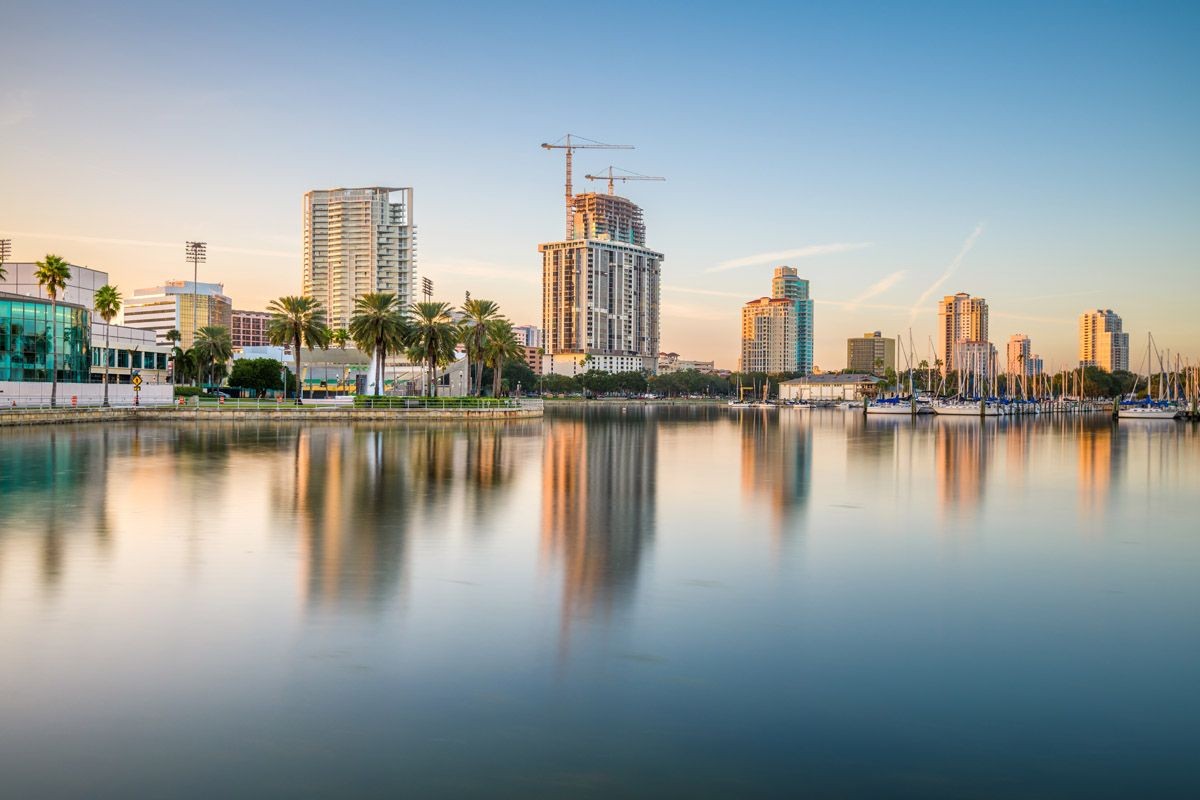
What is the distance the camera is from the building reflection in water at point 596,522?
12.9 m

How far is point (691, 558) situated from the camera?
1564cm

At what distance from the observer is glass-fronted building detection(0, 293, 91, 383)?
65188 millimetres

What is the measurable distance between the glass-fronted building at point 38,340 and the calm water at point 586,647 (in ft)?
171

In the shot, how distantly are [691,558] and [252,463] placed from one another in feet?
74.3

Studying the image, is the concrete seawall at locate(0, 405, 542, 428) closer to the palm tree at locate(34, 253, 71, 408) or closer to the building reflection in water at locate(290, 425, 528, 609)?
the palm tree at locate(34, 253, 71, 408)

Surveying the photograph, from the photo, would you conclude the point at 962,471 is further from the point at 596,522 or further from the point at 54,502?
the point at 54,502

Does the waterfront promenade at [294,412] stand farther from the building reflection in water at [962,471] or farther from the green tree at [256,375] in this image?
the building reflection in water at [962,471]

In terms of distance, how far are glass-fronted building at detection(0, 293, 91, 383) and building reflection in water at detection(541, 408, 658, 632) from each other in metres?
50.0

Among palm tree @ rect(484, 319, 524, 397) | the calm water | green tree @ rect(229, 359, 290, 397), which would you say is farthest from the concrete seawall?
the calm water

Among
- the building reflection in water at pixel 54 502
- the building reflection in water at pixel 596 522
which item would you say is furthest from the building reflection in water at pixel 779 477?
the building reflection in water at pixel 54 502

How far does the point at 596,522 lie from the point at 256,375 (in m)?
99.6

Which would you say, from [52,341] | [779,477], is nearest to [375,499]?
[779,477]

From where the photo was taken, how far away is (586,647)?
10.0 metres

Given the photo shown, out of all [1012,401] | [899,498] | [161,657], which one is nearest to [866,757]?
[161,657]
